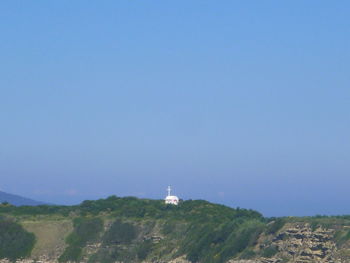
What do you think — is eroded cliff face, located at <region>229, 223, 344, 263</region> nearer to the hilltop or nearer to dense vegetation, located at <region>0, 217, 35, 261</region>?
the hilltop

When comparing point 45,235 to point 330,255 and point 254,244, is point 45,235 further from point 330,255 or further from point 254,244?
point 330,255

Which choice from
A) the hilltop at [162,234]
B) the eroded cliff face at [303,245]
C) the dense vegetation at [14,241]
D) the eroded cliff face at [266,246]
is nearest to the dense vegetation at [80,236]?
the hilltop at [162,234]

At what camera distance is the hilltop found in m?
81.3

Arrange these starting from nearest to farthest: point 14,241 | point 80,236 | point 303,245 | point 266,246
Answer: point 303,245 < point 266,246 < point 80,236 < point 14,241

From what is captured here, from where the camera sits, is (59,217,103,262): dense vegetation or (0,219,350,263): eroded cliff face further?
(59,217,103,262): dense vegetation

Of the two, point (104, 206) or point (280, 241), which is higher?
point (104, 206)

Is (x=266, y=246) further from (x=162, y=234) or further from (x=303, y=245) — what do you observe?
(x=162, y=234)

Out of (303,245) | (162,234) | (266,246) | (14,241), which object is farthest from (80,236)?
(303,245)

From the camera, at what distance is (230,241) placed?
8894 centimetres

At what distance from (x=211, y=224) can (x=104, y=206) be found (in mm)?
29327

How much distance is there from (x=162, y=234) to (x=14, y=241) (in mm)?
19251

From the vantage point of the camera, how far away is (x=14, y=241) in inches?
4161

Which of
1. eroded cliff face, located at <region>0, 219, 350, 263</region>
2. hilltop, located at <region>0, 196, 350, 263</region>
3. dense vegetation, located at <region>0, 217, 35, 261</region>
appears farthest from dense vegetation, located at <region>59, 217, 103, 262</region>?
dense vegetation, located at <region>0, 217, 35, 261</region>

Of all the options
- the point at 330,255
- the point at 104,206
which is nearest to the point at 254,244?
the point at 330,255
